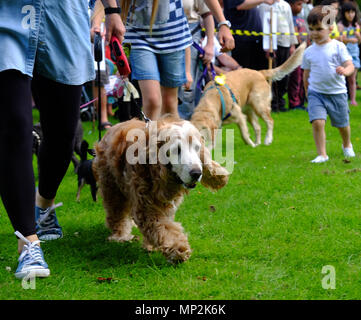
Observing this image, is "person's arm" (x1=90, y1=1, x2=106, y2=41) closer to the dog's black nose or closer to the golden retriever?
the dog's black nose

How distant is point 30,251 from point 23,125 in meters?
0.68

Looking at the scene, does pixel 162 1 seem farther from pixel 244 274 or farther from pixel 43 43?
pixel 244 274

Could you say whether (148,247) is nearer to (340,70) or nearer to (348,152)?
(340,70)

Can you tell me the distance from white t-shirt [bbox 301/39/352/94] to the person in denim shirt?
3.58 m

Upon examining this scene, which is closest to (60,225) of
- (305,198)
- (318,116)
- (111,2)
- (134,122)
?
(134,122)


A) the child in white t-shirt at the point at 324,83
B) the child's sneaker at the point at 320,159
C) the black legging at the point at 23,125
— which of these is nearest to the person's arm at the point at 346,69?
the child in white t-shirt at the point at 324,83

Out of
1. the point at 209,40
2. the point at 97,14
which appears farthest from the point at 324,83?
the point at 97,14

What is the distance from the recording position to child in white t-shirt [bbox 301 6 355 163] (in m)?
6.38

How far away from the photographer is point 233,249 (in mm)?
3539

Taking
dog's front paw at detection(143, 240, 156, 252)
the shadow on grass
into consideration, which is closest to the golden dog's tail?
the shadow on grass

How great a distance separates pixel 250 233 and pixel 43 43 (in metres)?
1.90

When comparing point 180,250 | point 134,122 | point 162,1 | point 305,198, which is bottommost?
point 305,198

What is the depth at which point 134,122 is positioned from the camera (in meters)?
3.61

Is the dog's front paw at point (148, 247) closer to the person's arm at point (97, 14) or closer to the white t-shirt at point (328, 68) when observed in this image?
the person's arm at point (97, 14)
